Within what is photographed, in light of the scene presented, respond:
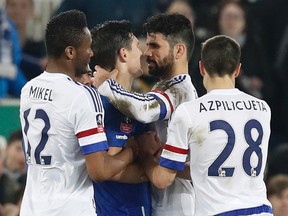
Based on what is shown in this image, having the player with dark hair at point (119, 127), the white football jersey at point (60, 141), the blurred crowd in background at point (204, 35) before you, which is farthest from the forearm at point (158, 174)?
the blurred crowd in background at point (204, 35)

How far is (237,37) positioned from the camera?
13.2m

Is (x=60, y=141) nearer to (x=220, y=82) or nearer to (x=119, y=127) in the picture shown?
(x=119, y=127)

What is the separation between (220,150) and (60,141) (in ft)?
3.53

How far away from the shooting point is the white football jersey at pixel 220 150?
794cm

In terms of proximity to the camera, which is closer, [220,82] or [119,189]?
[220,82]

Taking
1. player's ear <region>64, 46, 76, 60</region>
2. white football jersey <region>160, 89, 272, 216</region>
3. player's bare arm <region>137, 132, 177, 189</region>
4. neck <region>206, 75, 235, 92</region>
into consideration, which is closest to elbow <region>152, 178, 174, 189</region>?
player's bare arm <region>137, 132, 177, 189</region>

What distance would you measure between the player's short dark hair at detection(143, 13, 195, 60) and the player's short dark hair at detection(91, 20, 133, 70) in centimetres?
21

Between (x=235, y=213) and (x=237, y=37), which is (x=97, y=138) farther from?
(x=237, y=37)

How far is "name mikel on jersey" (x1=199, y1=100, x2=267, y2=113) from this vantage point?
7.98 meters

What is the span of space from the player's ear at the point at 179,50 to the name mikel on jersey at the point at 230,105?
649 mm

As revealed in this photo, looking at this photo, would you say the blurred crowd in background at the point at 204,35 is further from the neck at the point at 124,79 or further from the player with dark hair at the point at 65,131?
the player with dark hair at the point at 65,131

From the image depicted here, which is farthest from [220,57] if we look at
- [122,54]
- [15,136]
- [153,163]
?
[15,136]

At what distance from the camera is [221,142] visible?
26.1 feet

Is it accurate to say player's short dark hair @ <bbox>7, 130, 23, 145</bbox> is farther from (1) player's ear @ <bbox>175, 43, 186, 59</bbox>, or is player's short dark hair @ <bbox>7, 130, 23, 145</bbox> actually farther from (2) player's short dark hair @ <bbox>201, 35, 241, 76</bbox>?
(2) player's short dark hair @ <bbox>201, 35, 241, 76</bbox>
